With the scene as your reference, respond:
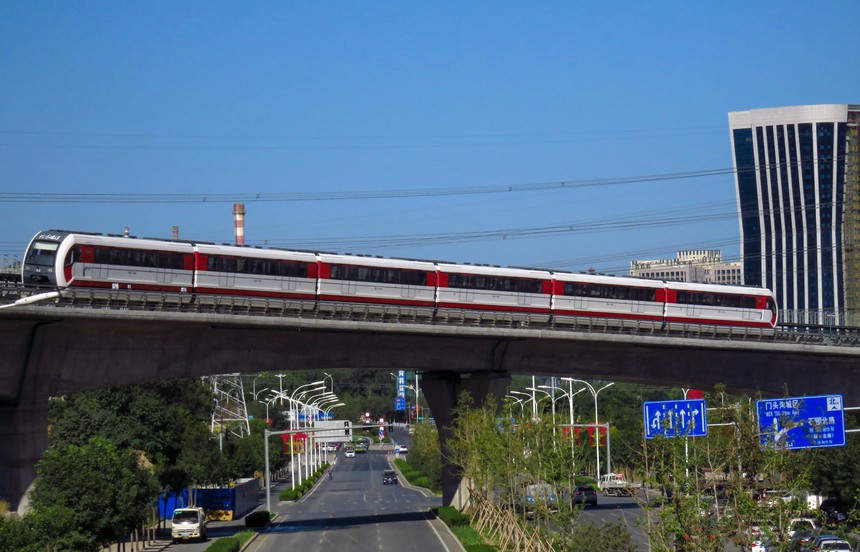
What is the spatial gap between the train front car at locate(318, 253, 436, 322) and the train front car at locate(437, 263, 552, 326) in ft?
3.66

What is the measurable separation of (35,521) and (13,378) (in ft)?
52.2

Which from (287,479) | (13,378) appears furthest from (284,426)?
(13,378)

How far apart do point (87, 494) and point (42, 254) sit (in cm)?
1428

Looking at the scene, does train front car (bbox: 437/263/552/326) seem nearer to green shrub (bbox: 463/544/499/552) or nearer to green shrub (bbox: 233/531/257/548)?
green shrub (bbox: 463/544/499/552)

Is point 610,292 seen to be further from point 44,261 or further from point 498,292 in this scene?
point 44,261

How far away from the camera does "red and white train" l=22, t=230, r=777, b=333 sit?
4947 centimetres

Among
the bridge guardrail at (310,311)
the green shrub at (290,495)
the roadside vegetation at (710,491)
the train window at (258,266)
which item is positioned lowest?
the green shrub at (290,495)

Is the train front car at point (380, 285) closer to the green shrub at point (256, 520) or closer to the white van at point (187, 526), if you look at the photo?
the white van at point (187, 526)

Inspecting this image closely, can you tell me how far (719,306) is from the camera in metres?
70.4

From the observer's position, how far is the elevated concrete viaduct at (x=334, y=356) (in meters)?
45.6

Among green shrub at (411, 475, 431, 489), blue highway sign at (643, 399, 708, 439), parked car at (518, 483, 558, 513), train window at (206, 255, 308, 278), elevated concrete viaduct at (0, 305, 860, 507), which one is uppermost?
train window at (206, 255, 308, 278)

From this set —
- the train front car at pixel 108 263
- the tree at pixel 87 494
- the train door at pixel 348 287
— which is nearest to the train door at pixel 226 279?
the train front car at pixel 108 263

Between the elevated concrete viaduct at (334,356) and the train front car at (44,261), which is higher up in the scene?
the train front car at (44,261)

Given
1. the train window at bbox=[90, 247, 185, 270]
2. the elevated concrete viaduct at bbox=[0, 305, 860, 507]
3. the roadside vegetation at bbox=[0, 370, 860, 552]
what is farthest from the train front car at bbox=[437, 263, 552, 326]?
the train window at bbox=[90, 247, 185, 270]
